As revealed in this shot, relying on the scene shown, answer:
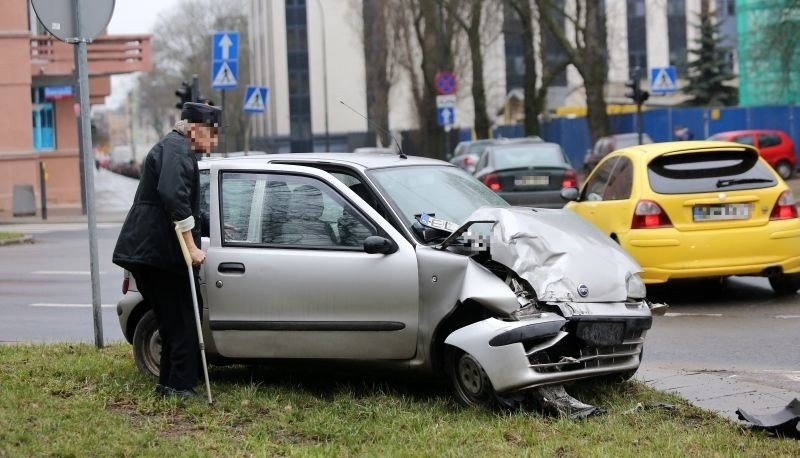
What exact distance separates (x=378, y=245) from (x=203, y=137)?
48.1 inches

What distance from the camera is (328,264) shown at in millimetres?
7125

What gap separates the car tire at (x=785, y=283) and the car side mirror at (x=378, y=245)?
6172 millimetres

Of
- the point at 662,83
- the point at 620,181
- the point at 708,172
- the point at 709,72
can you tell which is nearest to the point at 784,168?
the point at 662,83

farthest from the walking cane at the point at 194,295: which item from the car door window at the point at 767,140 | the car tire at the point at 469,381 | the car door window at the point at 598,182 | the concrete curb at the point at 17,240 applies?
the car door window at the point at 767,140

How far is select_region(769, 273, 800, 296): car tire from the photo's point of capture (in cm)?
1195

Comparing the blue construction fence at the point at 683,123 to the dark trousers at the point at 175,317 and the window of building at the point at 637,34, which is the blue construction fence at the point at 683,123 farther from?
the dark trousers at the point at 175,317

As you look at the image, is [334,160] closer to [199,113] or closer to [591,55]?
[199,113]

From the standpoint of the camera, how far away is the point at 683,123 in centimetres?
4938

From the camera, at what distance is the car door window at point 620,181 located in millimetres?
11961

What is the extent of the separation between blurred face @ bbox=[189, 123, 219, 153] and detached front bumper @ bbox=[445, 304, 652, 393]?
1825 millimetres

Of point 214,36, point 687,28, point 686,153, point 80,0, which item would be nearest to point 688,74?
point 687,28

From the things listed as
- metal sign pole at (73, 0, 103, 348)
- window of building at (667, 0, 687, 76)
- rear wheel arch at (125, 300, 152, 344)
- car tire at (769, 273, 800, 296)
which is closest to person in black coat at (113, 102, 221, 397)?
rear wheel arch at (125, 300, 152, 344)

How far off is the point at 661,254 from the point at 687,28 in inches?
3018

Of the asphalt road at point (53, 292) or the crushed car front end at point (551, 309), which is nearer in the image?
the crushed car front end at point (551, 309)
